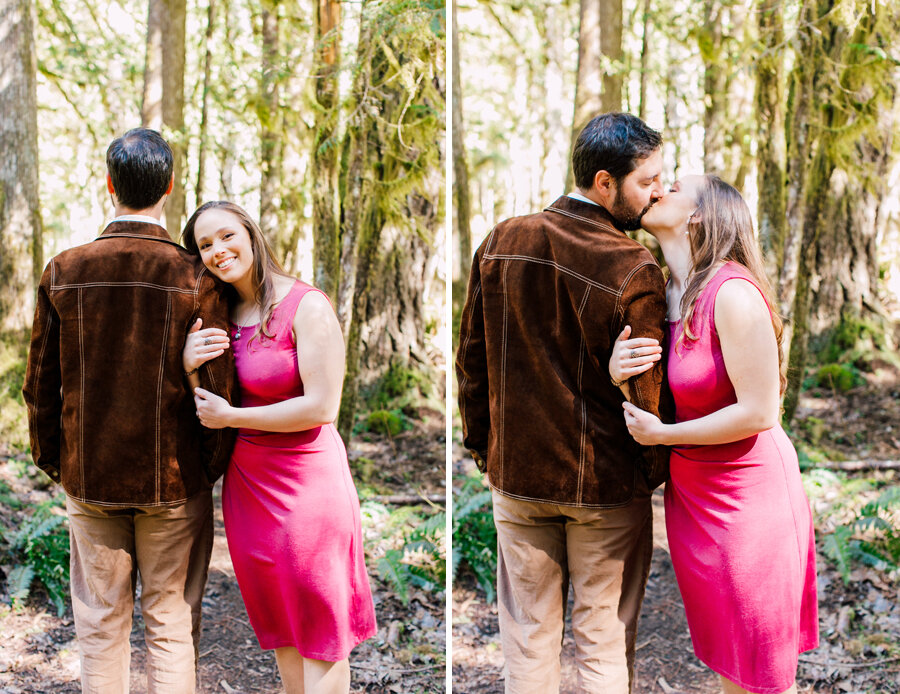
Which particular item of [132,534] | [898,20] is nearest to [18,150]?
[132,534]

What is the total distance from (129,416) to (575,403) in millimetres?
1642

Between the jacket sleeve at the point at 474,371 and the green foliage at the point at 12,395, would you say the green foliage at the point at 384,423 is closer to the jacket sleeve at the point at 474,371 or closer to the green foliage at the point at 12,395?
the green foliage at the point at 12,395

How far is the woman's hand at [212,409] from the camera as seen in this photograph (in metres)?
→ 2.63

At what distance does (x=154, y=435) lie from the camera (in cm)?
269

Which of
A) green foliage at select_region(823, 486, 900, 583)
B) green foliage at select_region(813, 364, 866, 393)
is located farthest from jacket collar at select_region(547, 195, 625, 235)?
green foliage at select_region(813, 364, 866, 393)

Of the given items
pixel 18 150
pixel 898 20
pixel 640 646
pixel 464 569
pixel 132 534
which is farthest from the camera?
pixel 898 20

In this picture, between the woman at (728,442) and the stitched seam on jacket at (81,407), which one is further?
the stitched seam on jacket at (81,407)

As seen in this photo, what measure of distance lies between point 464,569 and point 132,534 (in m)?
2.54

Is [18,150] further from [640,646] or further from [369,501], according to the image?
[640,646]

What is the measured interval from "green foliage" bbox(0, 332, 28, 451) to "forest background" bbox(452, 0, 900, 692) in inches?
145

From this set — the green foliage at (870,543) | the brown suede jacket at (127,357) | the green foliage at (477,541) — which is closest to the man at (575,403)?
the brown suede jacket at (127,357)

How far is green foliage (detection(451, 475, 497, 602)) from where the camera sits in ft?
15.6

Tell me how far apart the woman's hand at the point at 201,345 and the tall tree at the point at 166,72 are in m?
5.77

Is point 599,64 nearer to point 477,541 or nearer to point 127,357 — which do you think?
point 477,541
